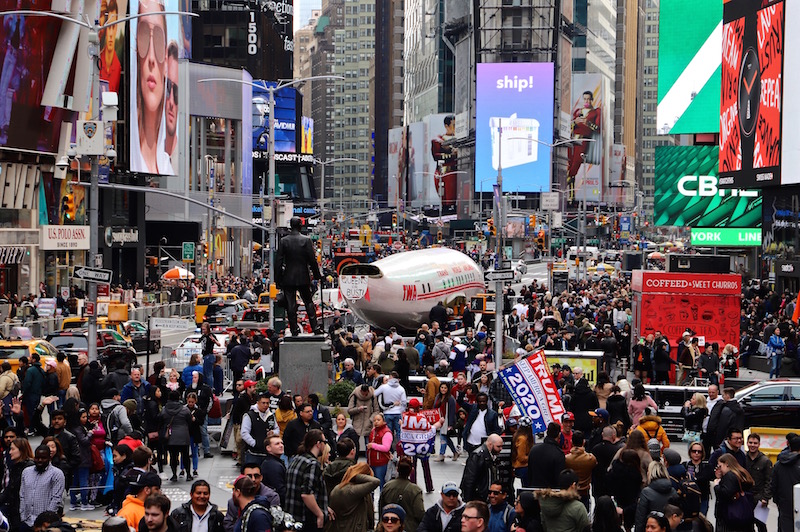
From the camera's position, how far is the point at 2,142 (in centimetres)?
4909

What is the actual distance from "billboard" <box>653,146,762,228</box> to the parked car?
5835cm

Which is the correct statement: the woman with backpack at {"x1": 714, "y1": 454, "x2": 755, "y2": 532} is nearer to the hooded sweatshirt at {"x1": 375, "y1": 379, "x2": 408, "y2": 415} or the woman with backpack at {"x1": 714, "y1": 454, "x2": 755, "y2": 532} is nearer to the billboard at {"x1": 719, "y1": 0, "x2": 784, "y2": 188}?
the hooded sweatshirt at {"x1": 375, "y1": 379, "x2": 408, "y2": 415}

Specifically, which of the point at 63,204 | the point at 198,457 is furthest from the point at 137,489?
the point at 63,204

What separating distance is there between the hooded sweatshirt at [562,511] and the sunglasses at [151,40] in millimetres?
58951

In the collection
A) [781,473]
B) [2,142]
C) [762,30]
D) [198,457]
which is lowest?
[198,457]

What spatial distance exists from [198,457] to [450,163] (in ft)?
490

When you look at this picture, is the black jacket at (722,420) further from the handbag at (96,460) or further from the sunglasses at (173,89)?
the sunglasses at (173,89)

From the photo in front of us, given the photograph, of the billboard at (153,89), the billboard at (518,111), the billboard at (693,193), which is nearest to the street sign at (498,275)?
the billboard at (153,89)

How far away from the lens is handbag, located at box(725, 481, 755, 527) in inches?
496

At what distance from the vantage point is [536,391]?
1764cm

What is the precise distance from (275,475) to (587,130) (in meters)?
152

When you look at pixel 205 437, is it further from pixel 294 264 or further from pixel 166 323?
pixel 166 323

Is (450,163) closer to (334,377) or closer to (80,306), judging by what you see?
(80,306)

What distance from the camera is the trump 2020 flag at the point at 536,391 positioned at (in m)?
17.6
